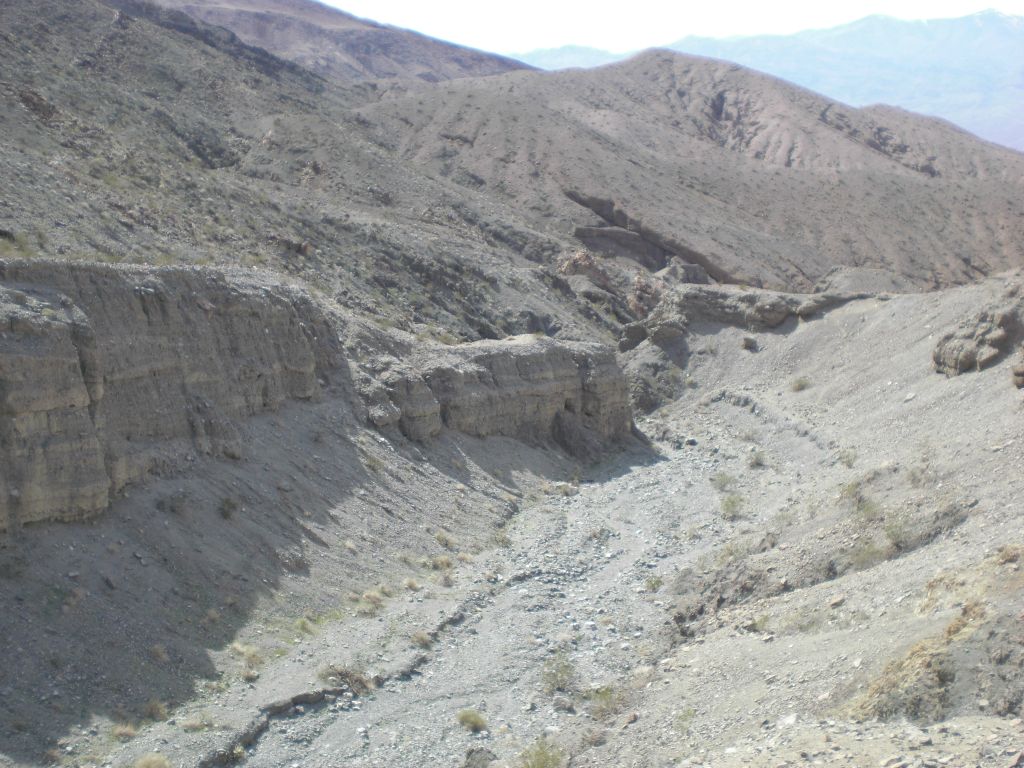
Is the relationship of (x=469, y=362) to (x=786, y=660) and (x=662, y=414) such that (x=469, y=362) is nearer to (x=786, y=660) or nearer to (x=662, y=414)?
(x=662, y=414)

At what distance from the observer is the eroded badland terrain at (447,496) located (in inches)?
519

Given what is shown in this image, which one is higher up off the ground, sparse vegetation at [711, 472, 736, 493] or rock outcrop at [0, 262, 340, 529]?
rock outcrop at [0, 262, 340, 529]

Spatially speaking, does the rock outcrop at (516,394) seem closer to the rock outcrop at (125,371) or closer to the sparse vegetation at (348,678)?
the rock outcrop at (125,371)

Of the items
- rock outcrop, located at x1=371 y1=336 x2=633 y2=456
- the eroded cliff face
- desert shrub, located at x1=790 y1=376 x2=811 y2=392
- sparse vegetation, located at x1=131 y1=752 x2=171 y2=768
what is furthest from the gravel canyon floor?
desert shrub, located at x1=790 y1=376 x2=811 y2=392

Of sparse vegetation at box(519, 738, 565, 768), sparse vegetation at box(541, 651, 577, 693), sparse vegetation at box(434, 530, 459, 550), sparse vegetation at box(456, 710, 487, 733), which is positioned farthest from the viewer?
sparse vegetation at box(434, 530, 459, 550)

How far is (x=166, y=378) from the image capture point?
19.2 metres

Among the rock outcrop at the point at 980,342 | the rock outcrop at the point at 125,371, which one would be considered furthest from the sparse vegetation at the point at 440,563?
the rock outcrop at the point at 980,342

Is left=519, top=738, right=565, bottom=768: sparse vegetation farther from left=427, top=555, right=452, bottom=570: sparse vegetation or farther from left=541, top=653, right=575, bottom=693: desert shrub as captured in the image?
left=427, top=555, right=452, bottom=570: sparse vegetation

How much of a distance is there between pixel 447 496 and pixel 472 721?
9.99m

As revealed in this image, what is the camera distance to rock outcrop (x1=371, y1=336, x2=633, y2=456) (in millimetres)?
26469

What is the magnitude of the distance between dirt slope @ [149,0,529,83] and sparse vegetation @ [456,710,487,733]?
4572 inches

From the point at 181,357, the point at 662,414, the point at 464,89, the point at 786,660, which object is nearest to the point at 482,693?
the point at 786,660

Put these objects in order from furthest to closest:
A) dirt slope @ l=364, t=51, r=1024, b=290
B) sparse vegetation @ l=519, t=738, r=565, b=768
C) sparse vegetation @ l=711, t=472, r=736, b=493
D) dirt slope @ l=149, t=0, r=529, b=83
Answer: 1. dirt slope @ l=149, t=0, r=529, b=83
2. dirt slope @ l=364, t=51, r=1024, b=290
3. sparse vegetation @ l=711, t=472, r=736, b=493
4. sparse vegetation @ l=519, t=738, r=565, b=768

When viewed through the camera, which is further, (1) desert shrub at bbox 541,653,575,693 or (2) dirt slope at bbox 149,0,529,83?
(2) dirt slope at bbox 149,0,529,83
